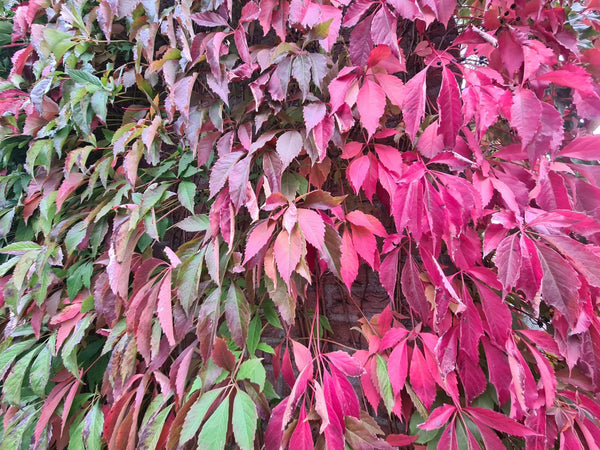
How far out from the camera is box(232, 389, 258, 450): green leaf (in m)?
0.56

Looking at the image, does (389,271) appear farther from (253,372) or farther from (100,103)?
(100,103)

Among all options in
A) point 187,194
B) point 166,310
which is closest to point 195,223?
point 187,194

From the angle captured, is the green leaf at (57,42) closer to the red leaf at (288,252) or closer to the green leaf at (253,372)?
the red leaf at (288,252)

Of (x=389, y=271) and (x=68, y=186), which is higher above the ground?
(x=389, y=271)

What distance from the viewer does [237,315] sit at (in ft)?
2.16

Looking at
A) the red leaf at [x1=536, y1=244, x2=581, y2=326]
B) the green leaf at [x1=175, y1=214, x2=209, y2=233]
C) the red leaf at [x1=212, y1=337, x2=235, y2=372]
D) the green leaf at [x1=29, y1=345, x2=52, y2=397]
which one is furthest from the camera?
the green leaf at [x1=29, y1=345, x2=52, y2=397]

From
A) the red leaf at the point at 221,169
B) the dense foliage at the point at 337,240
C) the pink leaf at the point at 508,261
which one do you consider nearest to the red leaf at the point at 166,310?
the dense foliage at the point at 337,240

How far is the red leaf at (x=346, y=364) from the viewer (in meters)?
0.60

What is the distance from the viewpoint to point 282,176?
74 centimetres

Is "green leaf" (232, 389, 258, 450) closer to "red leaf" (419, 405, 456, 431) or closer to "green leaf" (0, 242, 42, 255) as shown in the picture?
"red leaf" (419, 405, 456, 431)

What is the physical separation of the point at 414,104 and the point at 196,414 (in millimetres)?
677

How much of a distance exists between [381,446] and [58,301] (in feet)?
3.13

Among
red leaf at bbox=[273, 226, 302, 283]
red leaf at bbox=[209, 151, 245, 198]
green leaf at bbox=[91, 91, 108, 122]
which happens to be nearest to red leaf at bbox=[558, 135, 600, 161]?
red leaf at bbox=[273, 226, 302, 283]

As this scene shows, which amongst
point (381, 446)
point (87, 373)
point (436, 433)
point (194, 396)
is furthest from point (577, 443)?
point (87, 373)
